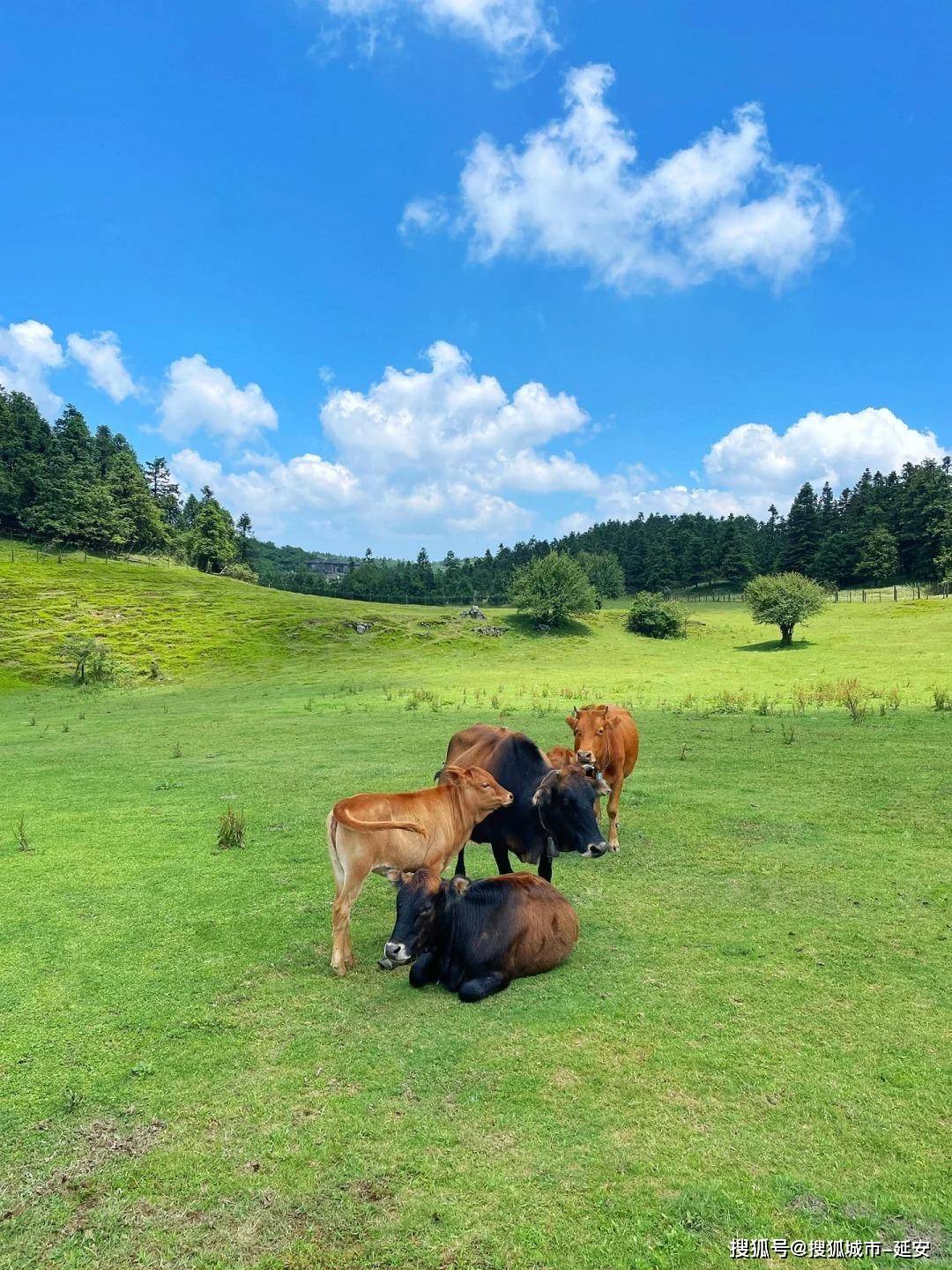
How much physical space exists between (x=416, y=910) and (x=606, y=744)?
4.55 metres

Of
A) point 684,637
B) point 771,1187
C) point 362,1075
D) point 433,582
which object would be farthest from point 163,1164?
point 433,582

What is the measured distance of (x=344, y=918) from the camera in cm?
541

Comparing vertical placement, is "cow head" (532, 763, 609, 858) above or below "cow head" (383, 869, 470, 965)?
above

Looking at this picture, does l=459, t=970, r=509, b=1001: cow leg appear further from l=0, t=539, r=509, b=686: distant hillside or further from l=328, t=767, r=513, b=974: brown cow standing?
l=0, t=539, r=509, b=686: distant hillside

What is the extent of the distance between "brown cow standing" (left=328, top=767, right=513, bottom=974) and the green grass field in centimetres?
62

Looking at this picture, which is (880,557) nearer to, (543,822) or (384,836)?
(543,822)

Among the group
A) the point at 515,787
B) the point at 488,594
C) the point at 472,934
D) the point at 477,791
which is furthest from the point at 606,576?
the point at 472,934

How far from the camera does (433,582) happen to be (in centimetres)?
11100

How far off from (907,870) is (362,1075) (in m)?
6.42

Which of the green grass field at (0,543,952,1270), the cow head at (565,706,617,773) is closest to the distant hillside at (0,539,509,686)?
the green grass field at (0,543,952,1270)

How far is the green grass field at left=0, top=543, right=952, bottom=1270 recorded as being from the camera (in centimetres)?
307

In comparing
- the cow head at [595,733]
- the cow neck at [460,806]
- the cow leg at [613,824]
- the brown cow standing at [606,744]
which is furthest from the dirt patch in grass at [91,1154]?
the cow leg at [613,824]

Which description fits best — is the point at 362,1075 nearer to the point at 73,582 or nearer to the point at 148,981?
the point at 148,981

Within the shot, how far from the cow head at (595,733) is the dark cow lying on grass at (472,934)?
3.03m
